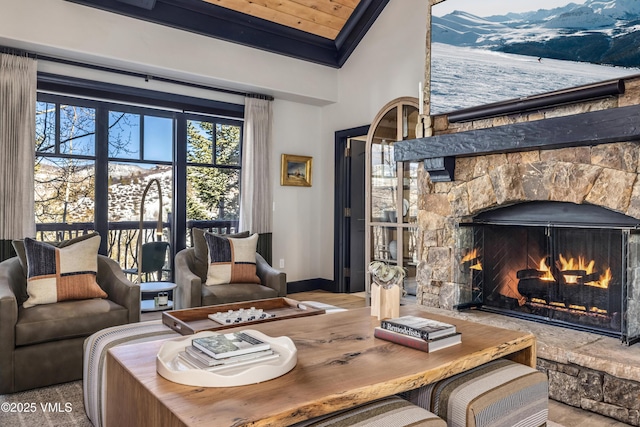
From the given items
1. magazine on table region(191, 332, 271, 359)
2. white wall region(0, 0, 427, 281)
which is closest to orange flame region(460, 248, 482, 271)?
white wall region(0, 0, 427, 281)

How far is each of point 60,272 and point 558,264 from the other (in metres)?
3.28

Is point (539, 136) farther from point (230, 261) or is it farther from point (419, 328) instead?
point (230, 261)

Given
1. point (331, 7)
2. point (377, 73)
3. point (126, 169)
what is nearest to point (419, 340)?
point (126, 169)

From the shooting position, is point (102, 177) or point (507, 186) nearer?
point (507, 186)

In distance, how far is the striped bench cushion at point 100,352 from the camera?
2117mm

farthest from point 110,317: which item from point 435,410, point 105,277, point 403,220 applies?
point 403,220

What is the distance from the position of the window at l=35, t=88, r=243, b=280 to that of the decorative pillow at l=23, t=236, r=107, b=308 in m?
0.87

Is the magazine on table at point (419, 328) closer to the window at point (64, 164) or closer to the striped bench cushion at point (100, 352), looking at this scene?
the striped bench cushion at point (100, 352)

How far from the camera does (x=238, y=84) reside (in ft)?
16.1

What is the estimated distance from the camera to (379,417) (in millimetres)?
1425

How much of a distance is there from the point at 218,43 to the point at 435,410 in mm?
4119

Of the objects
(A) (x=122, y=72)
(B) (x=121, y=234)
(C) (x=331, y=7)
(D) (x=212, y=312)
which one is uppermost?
(C) (x=331, y=7)

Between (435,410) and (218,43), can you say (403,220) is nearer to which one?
(218,43)

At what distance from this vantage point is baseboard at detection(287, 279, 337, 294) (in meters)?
5.69
